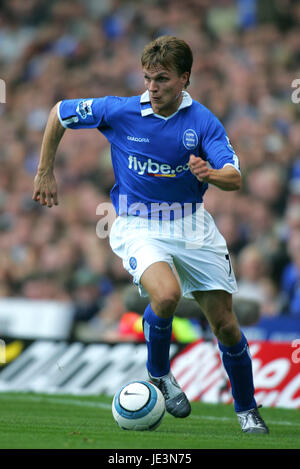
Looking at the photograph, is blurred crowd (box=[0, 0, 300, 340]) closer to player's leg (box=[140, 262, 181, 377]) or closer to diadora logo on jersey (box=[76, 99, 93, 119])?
player's leg (box=[140, 262, 181, 377])

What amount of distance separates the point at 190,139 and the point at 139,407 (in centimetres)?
166

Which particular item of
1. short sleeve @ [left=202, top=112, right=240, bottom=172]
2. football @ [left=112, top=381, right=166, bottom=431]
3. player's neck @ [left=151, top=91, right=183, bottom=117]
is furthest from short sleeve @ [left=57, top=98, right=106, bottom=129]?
football @ [left=112, top=381, right=166, bottom=431]

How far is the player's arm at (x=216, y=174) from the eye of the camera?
515 centimetres

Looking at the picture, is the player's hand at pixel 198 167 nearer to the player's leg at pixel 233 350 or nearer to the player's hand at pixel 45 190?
the player's leg at pixel 233 350

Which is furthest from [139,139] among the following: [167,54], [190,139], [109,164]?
[109,164]

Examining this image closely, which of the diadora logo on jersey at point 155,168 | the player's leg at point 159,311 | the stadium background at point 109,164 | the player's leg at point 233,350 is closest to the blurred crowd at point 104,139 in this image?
the stadium background at point 109,164

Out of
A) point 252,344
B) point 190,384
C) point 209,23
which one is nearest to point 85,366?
point 190,384

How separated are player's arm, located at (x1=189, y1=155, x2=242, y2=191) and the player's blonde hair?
0.79 metres

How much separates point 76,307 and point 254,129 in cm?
334

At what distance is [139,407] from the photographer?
5.62m

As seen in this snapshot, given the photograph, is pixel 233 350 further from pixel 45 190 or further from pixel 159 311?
pixel 45 190

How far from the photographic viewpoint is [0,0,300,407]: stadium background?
10.6 meters

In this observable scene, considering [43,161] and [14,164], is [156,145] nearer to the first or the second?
[43,161]

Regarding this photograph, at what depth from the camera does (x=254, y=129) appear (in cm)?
1252
